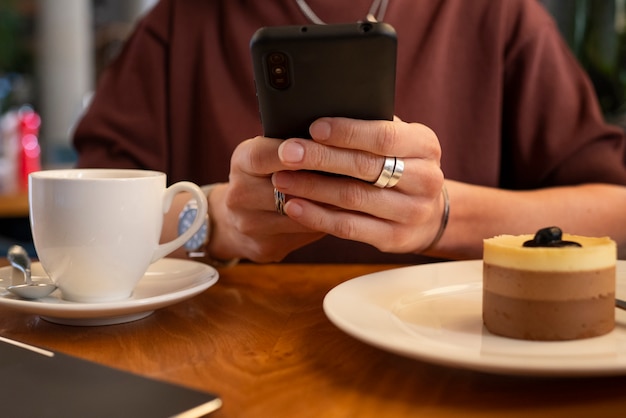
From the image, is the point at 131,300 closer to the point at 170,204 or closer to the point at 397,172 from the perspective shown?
the point at 170,204

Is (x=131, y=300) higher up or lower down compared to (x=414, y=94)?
lower down

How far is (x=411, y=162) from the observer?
694 mm

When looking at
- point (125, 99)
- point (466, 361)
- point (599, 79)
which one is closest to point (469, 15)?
point (125, 99)

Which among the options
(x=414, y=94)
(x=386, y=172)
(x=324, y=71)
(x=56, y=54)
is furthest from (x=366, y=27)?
(x=56, y=54)

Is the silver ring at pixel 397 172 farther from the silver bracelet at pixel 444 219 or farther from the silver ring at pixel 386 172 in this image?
the silver bracelet at pixel 444 219

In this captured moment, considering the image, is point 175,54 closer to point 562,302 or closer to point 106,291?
point 106,291

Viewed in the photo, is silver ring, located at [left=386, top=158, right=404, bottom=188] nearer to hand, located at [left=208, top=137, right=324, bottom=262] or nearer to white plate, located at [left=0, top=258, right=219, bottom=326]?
hand, located at [left=208, top=137, right=324, bottom=262]

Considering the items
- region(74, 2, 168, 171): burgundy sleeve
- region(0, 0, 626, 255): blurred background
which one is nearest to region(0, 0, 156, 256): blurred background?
region(0, 0, 626, 255): blurred background

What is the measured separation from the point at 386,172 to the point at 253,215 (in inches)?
7.9

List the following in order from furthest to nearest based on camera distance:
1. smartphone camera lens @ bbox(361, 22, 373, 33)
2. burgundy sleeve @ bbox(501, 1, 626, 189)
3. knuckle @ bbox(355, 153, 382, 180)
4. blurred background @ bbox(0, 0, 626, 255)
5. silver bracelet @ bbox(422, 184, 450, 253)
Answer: blurred background @ bbox(0, 0, 626, 255), burgundy sleeve @ bbox(501, 1, 626, 189), silver bracelet @ bbox(422, 184, 450, 253), knuckle @ bbox(355, 153, 382, 180), smartphone camera lens @ bbox(361, 22, 373, 33)

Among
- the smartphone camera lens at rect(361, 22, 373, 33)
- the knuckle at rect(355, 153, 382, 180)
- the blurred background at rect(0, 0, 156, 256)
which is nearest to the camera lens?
the smartphone camera lens at rect(361, 22, 373, 33)

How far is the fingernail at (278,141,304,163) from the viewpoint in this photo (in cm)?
64

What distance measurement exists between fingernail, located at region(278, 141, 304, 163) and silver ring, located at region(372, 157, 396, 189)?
0.09 m

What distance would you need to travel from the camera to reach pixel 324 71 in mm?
588
